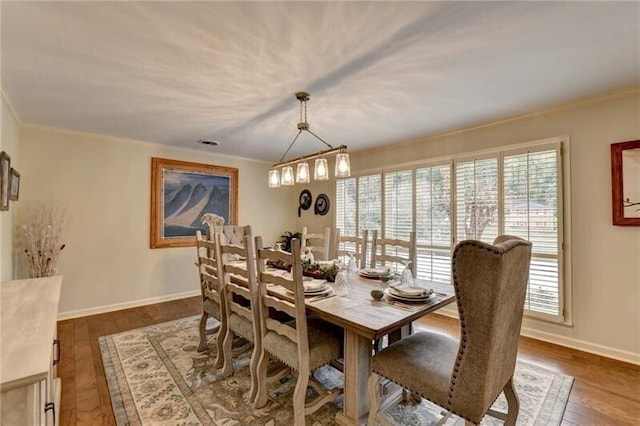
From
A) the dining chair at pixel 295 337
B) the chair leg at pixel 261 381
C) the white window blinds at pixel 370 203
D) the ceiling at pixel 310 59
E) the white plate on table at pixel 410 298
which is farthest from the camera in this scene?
the white window blinds at pixel 370 203

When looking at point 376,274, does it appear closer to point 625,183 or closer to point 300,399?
point 300,399

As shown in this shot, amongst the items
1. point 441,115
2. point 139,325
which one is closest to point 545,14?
point 441,115

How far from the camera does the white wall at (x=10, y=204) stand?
98.8 inches

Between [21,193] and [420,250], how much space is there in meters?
4.90

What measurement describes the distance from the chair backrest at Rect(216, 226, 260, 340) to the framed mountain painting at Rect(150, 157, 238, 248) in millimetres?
2464

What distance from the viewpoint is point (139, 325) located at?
333cm

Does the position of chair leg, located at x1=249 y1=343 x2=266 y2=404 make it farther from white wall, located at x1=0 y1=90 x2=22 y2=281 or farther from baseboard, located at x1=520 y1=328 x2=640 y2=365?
baseboard, located at x1=520 y1=328 x2=640 y2=365

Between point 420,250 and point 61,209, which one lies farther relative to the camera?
point 420,250

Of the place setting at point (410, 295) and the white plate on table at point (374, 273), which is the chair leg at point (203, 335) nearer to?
the white plate on table at point (374, 273)

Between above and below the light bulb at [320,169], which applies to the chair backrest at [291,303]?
below

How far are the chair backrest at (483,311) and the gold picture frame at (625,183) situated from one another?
6.81ft

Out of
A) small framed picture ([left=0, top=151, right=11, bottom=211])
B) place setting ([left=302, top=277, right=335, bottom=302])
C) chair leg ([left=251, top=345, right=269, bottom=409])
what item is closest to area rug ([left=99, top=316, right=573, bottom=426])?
chair leg ([left=251, top=345, right=269, bottom=409])

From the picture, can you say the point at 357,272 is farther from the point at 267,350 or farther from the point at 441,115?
the point at 441,115

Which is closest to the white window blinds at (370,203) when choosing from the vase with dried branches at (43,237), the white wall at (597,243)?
the white wall at (597,243)
